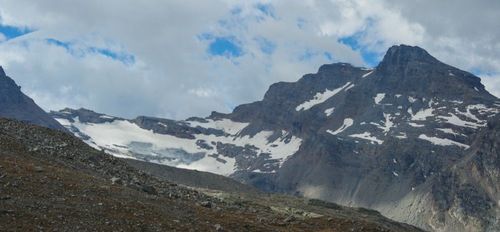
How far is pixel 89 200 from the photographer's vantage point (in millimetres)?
41062

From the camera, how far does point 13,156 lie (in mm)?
49281

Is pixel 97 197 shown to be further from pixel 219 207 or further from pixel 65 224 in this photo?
pixel 219 207

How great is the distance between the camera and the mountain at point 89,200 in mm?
37062

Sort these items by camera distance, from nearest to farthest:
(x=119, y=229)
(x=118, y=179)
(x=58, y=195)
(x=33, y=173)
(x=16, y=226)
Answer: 1. (x=16, y=226)
2. (x=119, y=229)
3. (x=58, y=195)
4. (x=33, y=173)
5. (x=118, y=179)

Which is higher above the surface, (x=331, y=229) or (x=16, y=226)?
(x=331, y=229)

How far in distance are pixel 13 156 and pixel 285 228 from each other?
64.9ft

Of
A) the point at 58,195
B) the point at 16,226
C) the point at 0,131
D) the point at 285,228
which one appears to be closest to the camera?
the point at 16,226

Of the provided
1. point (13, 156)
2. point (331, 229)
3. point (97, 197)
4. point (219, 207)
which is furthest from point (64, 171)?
point (331, 229)

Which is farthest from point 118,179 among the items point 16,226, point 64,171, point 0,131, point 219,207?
point 16,226

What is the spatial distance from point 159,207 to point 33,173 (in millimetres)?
8229

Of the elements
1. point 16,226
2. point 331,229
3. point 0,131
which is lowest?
point 16,226

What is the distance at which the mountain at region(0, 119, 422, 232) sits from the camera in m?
37.1

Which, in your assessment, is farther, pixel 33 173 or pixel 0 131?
pixel 0 131

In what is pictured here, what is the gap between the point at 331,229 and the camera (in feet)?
160
